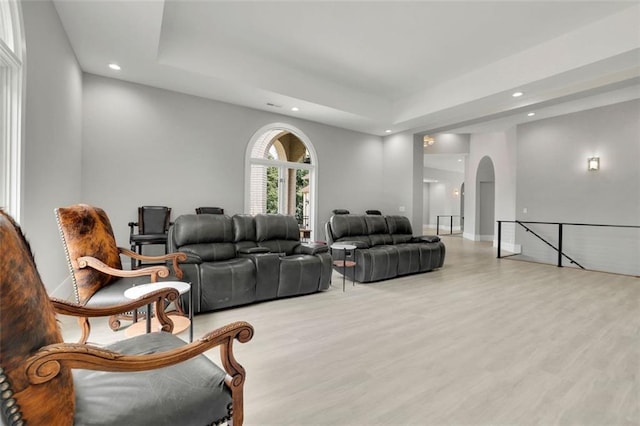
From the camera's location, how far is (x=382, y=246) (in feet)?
17.6

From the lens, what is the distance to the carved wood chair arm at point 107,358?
2.52ft

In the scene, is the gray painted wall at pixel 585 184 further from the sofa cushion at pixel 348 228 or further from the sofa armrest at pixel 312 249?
the sofa armrest at pixel 312 249

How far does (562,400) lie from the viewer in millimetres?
1879

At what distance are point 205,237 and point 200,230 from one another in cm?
11

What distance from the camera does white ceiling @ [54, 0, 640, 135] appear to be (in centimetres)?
367

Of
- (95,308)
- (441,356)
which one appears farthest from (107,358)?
(441,356)

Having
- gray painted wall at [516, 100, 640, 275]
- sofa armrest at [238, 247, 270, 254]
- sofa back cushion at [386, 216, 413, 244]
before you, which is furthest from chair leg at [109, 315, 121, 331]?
gray painted wall at [516, 100, 640, 275]

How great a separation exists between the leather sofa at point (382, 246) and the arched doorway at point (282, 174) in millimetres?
1632

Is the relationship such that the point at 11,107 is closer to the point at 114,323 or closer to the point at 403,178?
the point at 114,323

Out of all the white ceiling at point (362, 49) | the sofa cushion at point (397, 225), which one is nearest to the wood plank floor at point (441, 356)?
the sofa cushion at point (397, 225)

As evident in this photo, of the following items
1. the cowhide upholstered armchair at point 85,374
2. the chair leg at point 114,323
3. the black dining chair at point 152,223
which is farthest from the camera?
the black dining chair at point 152,223

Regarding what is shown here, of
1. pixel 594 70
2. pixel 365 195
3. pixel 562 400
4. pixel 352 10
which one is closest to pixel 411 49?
pixel 352 10

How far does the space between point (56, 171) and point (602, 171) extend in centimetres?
959

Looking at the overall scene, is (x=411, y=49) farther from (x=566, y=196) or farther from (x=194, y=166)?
(x=566, y=196)
